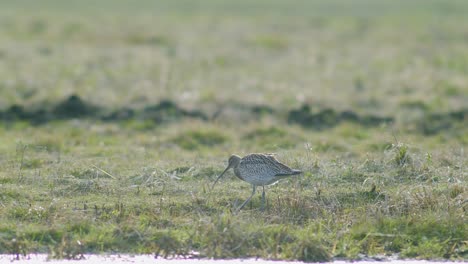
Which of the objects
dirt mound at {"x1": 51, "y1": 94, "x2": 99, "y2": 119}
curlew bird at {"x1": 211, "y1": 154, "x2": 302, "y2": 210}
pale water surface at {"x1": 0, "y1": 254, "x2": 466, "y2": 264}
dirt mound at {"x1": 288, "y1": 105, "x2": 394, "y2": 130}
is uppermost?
curlew bird at {"x1": 211, "y1": 154, "x2": 302, "y2": 210}

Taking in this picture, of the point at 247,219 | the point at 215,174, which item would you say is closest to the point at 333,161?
the point at 215,174

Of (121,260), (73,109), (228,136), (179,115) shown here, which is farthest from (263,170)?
(73,109)

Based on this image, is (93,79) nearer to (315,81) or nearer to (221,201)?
(315,81)

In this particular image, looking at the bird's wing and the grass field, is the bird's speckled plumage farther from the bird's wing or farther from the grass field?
the grass field

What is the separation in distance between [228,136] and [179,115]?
1749 mm

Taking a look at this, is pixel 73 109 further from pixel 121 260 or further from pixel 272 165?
pixel 121 260

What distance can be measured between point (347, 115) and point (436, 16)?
22.5 m

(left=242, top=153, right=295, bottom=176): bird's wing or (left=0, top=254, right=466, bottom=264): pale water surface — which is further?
(left=242, top=153, right=295, bottom=176): bird's wing

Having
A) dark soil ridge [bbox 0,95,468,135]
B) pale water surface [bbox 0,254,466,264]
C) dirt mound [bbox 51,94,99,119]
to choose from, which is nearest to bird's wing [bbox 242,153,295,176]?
pale water surface [bbox 0,254,466,264]

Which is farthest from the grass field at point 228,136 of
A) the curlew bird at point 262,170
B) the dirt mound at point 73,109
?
the curlew bird at point 262,170

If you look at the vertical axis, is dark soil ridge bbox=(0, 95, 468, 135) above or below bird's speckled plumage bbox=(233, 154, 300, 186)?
below

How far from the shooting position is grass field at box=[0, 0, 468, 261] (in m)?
10.2

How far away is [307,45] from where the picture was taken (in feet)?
92.1

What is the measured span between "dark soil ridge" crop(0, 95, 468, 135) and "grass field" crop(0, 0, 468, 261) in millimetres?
38
